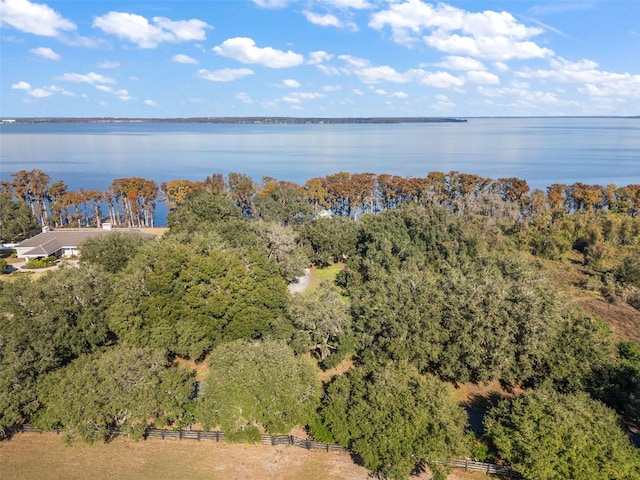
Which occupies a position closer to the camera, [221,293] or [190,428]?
[190,428]

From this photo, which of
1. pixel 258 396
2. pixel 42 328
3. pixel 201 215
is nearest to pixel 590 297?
pixel 258 396

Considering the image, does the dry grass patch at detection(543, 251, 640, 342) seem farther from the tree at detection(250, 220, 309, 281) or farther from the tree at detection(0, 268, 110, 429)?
the tree at detection(0, 268, 110, 429)

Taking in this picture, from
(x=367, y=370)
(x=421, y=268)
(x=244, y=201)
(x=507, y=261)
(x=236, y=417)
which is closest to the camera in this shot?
(x=236, y=417)

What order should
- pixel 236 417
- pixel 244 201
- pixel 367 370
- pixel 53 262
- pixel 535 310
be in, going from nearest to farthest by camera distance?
pixel 236 417 → pixel 367 370 → pixel 535 310 → pixel 53 262 → pixel 244 201

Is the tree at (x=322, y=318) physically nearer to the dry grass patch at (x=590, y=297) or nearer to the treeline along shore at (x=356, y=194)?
the dry grass patch at (x=590, y=297)

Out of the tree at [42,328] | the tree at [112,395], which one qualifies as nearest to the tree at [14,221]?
the tree at [42,328]

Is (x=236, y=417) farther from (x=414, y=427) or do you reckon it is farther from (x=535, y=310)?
(x=535, y=310)

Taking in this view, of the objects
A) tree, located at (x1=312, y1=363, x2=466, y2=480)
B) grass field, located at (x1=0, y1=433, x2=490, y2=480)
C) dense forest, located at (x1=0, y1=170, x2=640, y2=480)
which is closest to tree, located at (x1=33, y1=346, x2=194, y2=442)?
dense forest, located at (x1=0, y1=170, x2=640, y2=480)

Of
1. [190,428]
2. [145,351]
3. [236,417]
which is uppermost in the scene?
[145,351]

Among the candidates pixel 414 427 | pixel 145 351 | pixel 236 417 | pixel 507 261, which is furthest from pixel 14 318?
pixel 507 261
